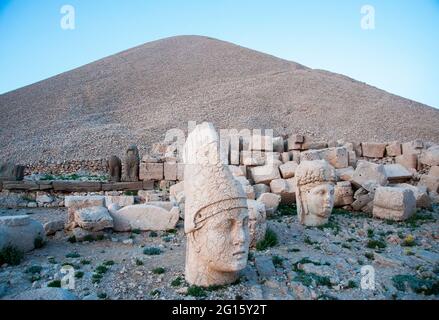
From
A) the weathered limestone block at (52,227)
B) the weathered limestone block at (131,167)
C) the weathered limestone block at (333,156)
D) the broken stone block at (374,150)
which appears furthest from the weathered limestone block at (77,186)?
the broken stone block at (374,150)

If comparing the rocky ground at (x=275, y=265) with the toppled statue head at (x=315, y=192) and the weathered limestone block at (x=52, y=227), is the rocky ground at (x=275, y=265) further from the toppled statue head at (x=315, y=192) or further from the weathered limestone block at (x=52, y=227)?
the toppled statue head at (x=315, y=192)

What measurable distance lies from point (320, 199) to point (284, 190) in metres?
2.34

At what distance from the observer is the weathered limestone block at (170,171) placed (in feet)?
42.9

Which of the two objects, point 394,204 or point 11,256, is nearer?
point 11,256

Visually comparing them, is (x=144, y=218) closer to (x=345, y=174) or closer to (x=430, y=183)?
(x=345, y=174)

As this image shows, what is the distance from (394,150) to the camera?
13.8 m

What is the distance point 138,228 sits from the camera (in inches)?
308

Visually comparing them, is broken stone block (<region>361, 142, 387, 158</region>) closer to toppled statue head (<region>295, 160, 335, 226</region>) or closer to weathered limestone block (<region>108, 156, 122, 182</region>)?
toppled statue head (<region>295, 160, 335, 226</region>)

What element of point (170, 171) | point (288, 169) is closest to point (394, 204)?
point (288, 169)

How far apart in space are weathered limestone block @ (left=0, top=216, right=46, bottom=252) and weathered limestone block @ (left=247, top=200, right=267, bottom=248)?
3996 millimetres

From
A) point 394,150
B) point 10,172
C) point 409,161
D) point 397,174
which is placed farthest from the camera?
point 394,150

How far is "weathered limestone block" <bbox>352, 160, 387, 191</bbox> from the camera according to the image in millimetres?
9949

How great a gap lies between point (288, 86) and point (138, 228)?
103 ft

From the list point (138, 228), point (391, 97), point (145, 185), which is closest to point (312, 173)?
point (138, 228)
